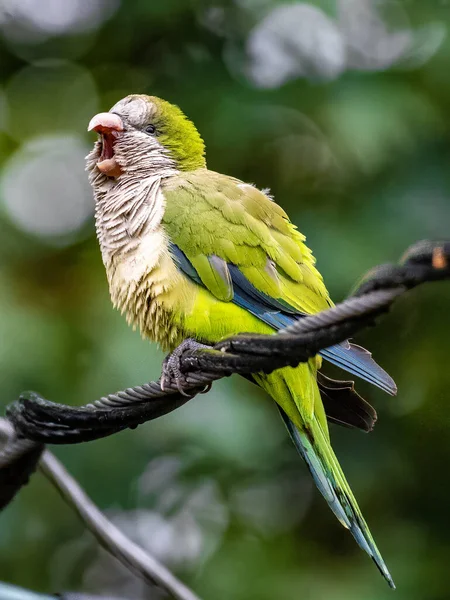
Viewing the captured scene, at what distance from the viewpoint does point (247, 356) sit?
1.66 metres

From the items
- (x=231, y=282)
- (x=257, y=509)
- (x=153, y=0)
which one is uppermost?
(x=153, y=0)

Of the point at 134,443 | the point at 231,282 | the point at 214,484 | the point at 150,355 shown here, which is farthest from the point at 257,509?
the point at 231,282

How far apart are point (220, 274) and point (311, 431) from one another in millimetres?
520

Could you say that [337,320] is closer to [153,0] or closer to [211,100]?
[211,100]

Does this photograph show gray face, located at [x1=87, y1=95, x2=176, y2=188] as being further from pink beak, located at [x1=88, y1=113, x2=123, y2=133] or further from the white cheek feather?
the white cheek feather

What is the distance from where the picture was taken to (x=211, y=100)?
3619 mm

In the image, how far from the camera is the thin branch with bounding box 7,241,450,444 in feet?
4.31

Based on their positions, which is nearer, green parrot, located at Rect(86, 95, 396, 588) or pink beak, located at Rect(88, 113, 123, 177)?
green parrot, located at Rect(86, 95, 396, 588)

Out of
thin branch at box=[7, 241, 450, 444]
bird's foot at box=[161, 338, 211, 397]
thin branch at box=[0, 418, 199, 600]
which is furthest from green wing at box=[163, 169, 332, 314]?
thin branch at box=[0, 418, 199, 600]

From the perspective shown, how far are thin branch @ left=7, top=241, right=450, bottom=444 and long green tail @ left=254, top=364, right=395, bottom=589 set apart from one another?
0.25 m

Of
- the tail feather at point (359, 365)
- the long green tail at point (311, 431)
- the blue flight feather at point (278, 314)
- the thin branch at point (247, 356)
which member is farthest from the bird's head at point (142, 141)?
the tail feather at point (359, 365)

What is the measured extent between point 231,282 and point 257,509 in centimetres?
186

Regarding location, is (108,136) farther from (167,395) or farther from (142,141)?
(167,395)

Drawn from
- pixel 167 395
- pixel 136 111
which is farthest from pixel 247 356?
pixel 136 111
